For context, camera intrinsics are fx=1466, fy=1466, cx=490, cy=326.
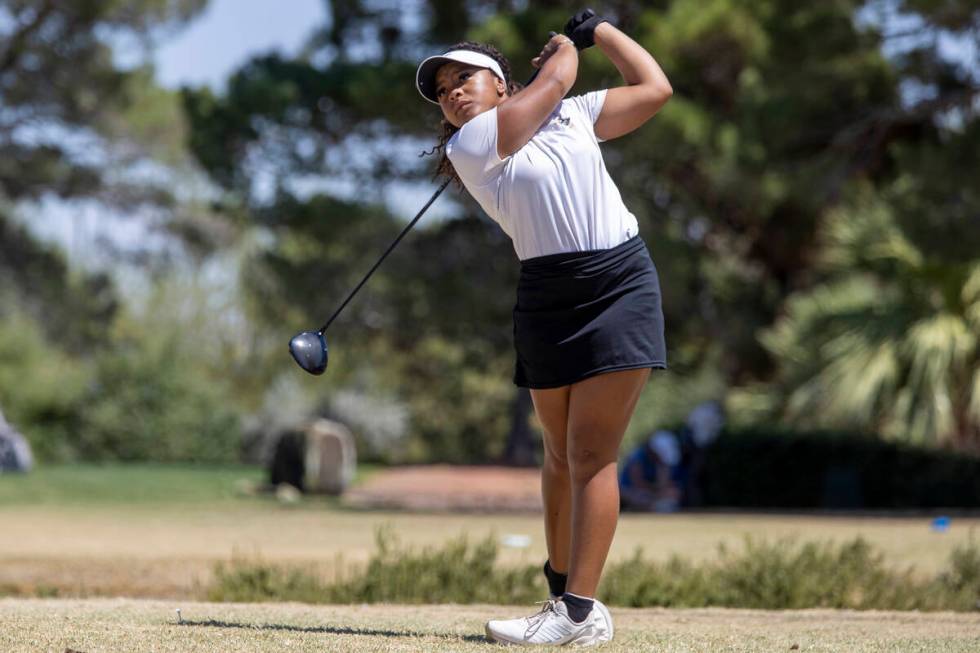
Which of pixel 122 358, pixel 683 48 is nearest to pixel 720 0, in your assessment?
pixel 683 48

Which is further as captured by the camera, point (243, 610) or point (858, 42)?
point (858, 42)

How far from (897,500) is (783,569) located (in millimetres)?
10217

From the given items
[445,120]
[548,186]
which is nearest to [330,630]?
Result: [548,186]

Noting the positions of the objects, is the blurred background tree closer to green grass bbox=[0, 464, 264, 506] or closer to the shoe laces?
green grass bbox=[0, 464, 264, 506]

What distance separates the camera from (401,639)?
443 cm

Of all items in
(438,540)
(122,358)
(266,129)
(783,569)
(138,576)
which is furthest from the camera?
(122,358)

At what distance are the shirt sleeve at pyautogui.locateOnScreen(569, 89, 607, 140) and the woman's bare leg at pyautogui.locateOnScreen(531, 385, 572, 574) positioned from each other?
0.88 meters

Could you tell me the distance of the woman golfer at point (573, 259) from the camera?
443 centimetres

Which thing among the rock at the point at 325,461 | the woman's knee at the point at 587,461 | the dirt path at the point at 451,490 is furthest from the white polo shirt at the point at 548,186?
the rock at the point at 325,461

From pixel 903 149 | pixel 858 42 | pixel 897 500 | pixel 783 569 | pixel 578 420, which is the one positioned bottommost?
pixel 897 500

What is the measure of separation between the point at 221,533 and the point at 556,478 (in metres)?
7.92

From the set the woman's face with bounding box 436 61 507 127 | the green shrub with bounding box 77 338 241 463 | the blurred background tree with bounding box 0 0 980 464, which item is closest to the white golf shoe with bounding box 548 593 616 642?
the woman's face with bounding box 436 61 507 127

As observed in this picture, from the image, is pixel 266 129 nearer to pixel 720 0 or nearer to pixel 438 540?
pixel 720 0

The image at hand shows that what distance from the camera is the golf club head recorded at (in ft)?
15.9
